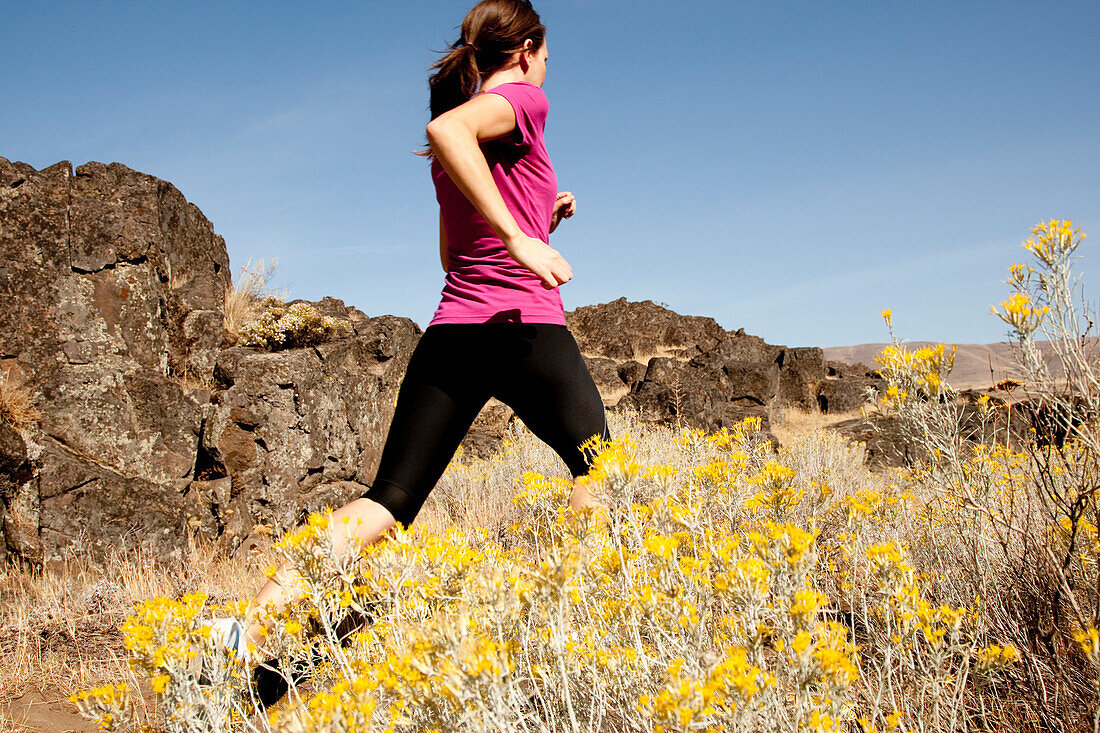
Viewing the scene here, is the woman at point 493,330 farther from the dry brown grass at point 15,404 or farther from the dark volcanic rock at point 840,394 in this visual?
→ the dark volcanic rock at point 840,394

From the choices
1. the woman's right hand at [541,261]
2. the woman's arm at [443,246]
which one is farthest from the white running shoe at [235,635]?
the woman's arm at [443,246]

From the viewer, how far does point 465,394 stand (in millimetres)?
2000

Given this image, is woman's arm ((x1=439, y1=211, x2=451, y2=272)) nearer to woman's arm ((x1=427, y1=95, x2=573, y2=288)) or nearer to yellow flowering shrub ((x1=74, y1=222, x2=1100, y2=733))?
woman's arm ((x1=427, y1=95, x2=573, y2=288))

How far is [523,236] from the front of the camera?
176 centimetres

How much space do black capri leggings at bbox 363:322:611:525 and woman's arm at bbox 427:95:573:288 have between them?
0.28 metres

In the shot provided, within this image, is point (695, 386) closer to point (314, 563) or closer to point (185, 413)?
point (185, 413)

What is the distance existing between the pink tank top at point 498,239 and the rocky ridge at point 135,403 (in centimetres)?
319

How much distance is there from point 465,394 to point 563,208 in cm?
91

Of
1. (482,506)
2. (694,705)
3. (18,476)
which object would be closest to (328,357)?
(482,506)

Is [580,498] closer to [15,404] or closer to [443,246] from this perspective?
[443,246]

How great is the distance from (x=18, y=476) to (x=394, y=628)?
3492mm

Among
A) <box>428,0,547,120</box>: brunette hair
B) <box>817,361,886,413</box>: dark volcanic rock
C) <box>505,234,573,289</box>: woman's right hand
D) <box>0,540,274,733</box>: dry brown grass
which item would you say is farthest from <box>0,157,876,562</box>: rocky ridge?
<box>817,361,886,413</box>: dark volcanic rock

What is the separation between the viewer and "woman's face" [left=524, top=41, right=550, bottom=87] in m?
2.07

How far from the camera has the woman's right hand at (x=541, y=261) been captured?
5.70ft
